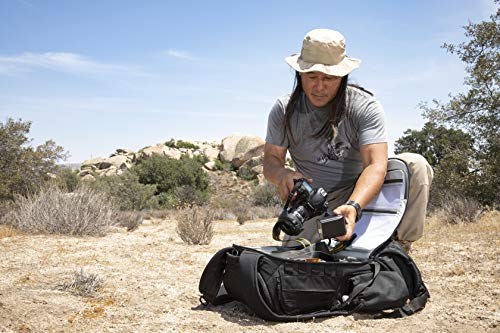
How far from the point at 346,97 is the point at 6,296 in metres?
2.50

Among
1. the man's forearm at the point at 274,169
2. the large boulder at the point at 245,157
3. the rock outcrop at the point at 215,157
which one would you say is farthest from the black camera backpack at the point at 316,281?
the large boulder at the point at 245,157

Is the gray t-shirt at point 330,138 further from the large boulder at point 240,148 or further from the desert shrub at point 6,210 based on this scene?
the large boulder at point 240,148

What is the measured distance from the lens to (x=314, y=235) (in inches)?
154

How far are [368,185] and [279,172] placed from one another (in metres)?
0.65

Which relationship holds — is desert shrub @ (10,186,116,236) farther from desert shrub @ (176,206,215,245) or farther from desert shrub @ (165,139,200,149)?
desert shrub @ (165,139,200,149)

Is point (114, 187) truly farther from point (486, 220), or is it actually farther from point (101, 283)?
point (101, 283)

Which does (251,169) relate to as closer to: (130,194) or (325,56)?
(130,194)

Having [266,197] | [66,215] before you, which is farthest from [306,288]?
[266,197]

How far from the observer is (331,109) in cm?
356

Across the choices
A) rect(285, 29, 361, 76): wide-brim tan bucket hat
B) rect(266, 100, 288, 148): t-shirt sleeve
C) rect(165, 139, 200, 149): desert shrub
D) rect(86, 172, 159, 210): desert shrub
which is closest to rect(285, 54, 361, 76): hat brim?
rect(285, 29, 361, 76): wide-brim tan bucket hat

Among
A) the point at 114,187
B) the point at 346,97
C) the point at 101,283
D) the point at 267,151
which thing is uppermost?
the point at 346,97

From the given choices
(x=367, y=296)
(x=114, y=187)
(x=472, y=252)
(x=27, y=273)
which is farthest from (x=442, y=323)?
(x=114, y=187)

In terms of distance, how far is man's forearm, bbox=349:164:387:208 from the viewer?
10.3 ft

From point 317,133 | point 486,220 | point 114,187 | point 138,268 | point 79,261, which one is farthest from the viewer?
point 114,187
